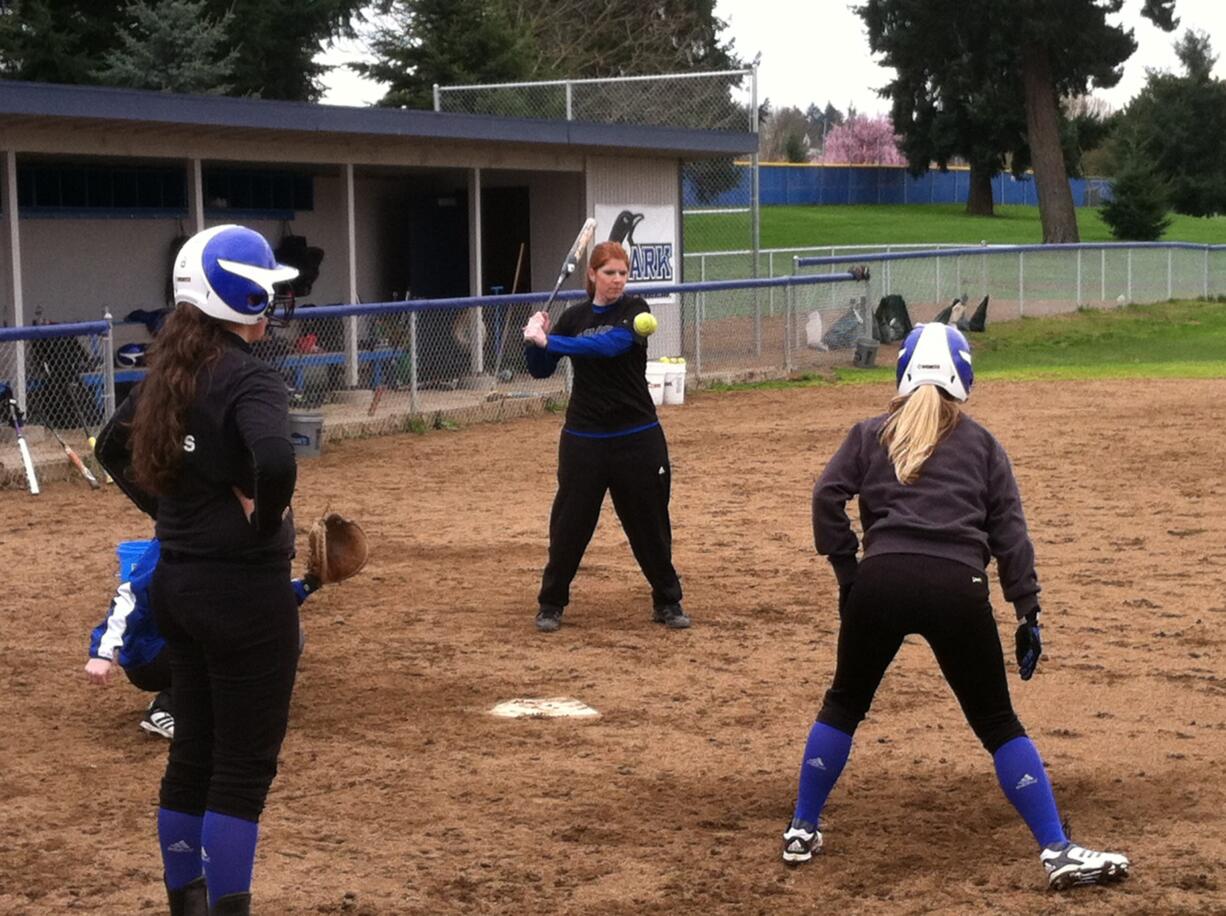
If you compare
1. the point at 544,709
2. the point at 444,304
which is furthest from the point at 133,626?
the point at 444,304

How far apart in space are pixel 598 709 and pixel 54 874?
252 centimetres

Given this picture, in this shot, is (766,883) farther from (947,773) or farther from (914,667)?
(914,667)

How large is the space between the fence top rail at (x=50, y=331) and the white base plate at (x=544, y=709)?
25.1ft

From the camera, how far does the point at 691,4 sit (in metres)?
54.5

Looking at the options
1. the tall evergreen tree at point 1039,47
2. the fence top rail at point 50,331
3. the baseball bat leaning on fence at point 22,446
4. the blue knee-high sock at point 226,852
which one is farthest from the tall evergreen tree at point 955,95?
the blue knee-high sock at point 226,852

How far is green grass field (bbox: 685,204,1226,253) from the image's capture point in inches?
2304

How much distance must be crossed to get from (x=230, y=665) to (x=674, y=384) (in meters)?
15.8

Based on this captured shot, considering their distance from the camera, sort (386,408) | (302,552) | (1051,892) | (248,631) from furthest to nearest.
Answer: (386,408) → (302,552) → (1051,892) → (248,631)

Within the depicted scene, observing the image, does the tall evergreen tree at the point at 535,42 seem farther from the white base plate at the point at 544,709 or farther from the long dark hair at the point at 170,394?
the long dark hair at the point at 170,394

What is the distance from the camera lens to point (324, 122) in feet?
59.0

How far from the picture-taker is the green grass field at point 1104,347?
22938 mm

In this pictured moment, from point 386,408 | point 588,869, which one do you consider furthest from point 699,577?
point 386,408

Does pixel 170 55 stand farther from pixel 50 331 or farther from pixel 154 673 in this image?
pixel 154 673

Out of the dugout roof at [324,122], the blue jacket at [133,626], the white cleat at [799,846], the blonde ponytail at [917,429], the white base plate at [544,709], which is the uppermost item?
the dugout roof at [324,122]
